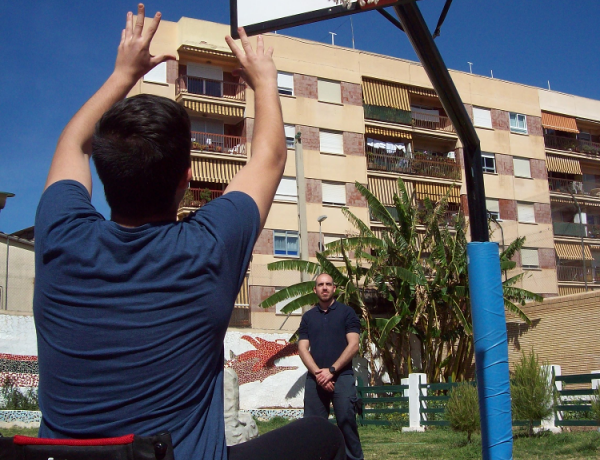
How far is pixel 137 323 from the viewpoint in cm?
154

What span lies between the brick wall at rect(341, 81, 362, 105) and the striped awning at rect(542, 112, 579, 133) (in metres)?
14.0

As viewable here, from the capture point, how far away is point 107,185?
1.71 meters

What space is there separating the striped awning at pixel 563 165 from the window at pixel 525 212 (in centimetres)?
391

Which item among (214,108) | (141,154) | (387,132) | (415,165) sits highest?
(214,108)

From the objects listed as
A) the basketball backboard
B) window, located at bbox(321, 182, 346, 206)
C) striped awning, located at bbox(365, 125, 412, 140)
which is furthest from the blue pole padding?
striped awning, located at bbox(365, 125, 412, 140)

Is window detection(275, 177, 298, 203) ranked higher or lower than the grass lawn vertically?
higher

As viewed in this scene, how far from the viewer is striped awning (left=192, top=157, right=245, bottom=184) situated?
34.5 metres

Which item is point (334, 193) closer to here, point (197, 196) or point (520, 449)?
point (197, 196)

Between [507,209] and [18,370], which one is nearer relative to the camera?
[18,370]

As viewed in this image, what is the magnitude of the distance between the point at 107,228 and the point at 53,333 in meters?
0.27

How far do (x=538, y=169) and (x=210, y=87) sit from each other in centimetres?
2219

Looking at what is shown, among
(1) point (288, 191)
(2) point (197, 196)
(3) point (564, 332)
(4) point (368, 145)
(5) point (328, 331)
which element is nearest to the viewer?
(5) point (328, 331)

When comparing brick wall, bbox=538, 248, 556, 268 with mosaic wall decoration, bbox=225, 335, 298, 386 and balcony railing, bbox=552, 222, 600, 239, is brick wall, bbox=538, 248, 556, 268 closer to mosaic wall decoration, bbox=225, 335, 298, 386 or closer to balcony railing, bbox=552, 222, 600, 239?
balcony railing, bbox=552, 222, 600, 239

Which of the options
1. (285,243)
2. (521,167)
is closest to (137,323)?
(285,243)
